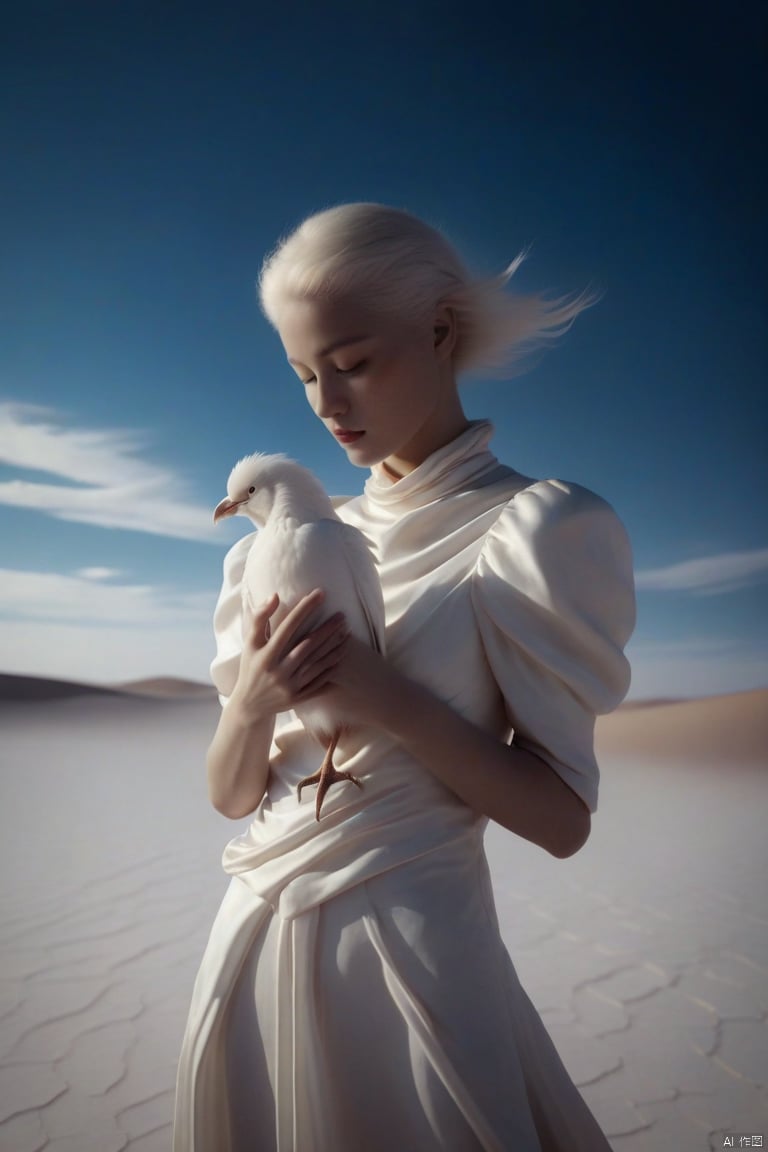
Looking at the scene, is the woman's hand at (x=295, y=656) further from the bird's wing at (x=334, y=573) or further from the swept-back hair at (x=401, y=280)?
the swept-back hair at (x=401, y=280)

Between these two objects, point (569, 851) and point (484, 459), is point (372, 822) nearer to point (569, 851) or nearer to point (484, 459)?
point (569, 851)

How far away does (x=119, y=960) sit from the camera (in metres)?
2.82

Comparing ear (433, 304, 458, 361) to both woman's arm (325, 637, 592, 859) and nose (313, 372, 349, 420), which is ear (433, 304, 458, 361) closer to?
nose (313, 372, 349, 420)

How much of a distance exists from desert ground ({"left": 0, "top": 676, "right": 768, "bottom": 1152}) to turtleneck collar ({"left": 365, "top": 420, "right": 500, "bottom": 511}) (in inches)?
63.0

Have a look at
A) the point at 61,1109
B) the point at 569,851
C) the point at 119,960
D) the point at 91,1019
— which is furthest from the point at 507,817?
the point at 119,960

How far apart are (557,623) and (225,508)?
44 centimetres

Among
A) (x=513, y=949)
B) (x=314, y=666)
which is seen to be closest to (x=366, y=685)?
(x=314, y=666)

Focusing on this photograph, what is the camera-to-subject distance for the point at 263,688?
859 mm

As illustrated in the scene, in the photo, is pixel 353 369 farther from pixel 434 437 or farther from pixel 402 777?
pixel 402 777

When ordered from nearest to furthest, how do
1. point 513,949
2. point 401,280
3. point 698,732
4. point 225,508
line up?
point 401,280 < point 225,508 < point 513,949 < point 698,732

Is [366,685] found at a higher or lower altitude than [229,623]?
lower

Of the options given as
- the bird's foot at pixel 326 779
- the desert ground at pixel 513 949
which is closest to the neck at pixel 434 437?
the bird's foot at pixel 326 779

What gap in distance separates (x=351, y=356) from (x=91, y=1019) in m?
2.24

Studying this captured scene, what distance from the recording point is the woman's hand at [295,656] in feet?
2.73
